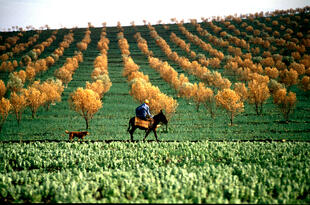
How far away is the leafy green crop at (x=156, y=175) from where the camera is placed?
11125mm

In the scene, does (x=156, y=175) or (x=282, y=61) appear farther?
(x=282, y=61)

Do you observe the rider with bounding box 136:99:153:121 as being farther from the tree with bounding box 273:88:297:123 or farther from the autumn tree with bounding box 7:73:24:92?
the autumn tree with bounding box 7:73:24:92

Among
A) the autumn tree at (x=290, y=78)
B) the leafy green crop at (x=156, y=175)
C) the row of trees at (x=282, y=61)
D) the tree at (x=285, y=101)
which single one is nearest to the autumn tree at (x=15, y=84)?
the leafy green crop at (x=156, y=175)

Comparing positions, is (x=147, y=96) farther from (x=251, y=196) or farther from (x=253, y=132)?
(x=251, y=196)

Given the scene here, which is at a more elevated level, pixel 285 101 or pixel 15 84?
pixel 15 84

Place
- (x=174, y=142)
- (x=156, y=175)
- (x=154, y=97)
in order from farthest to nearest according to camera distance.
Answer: (x=154, y=97)
(x=174, y=142)
(x=156, y=175)

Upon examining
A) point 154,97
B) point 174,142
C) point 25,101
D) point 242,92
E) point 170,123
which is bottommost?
point 174,142

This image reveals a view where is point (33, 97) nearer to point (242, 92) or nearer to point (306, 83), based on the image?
point (242, 92)

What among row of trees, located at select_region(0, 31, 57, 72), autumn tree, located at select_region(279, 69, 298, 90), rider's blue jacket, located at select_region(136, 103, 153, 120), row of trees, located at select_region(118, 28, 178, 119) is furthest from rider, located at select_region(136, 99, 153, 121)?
row of trees, located at select_region(0, 31, 57, 72)

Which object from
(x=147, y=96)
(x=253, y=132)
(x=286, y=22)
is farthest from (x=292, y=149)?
(x=286, y=22)

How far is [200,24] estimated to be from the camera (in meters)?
181

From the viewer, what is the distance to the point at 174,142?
22.4 meters

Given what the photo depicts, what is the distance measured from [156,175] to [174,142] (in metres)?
9.08

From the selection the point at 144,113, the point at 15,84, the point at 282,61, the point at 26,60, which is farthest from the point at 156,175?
the point at 26,60
